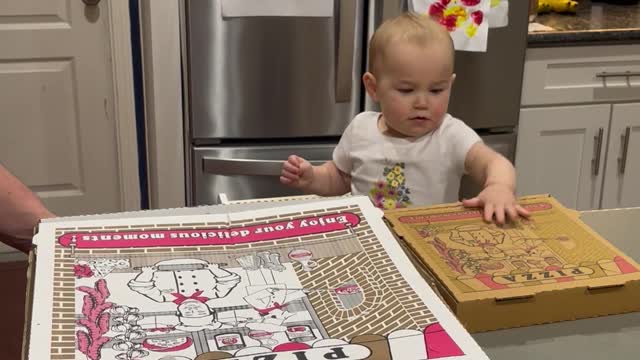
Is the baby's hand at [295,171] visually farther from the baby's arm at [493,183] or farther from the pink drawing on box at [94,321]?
the pink drawing on box at [94,321]

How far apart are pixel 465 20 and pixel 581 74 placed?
0.46 m

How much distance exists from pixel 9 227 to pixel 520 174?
1.84 m

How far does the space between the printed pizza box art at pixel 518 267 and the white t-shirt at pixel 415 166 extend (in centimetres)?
42

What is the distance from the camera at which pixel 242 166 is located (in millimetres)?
2291

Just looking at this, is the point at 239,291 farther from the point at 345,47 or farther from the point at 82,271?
the point at 345,47

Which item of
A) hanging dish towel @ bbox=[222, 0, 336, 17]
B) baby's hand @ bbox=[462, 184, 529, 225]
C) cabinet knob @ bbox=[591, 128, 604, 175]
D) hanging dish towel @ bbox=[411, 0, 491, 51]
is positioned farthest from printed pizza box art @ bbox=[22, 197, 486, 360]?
cabinet knob @ bbox=[591, 128, 604, 175]

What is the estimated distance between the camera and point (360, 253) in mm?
816

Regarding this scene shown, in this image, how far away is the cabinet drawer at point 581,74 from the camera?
8.03 feet

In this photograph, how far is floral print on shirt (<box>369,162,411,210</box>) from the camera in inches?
54.4

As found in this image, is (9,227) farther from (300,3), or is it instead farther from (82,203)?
(82,203)

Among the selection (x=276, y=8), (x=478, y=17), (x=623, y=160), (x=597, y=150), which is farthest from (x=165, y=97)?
(x=623, y=160)

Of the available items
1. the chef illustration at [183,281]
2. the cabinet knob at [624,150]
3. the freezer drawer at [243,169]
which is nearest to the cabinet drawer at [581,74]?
the cabinet knob at [624,150]

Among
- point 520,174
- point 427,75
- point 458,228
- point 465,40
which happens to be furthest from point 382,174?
point 520,174

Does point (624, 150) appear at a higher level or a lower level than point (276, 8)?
lower
